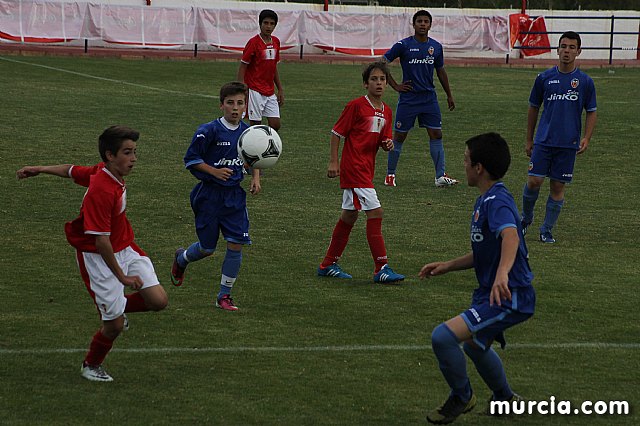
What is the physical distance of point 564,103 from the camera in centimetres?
1110

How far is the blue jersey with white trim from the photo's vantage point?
829 centimetres

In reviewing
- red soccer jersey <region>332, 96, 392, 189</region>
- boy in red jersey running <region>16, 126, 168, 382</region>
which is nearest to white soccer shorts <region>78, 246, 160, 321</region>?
boy in red jersey running <region>16, 126, 168, 382</region>

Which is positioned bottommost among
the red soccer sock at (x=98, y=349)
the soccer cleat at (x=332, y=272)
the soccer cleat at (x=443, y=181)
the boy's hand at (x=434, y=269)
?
the soccer cleat at (x=332, y=272)

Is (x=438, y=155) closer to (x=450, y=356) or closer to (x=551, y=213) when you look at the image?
(x=551, y=213)

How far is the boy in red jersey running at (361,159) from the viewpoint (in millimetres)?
9391

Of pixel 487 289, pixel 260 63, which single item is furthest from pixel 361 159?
pixel 260 63

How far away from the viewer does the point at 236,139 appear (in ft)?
27.6

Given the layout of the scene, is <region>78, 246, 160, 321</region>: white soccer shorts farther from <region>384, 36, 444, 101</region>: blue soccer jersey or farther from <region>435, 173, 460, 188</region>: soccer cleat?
<region>384, 36, 444, 101</region>: blue soccer jersey

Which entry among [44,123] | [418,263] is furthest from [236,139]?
[44,123]

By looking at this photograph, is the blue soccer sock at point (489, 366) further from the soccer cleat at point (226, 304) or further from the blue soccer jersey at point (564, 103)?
the blue soccer jersey at point (564, 103)

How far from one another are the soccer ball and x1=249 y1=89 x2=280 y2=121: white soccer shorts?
6746 millimetres

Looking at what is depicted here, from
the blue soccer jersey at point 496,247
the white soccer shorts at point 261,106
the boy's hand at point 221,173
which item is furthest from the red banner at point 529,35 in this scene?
the blue soccer jersey at point 496,247

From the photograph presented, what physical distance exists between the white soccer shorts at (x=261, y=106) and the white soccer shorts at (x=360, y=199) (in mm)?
5886

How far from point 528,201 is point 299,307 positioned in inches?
157
